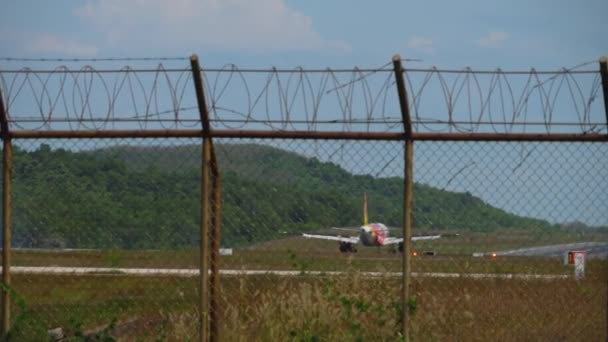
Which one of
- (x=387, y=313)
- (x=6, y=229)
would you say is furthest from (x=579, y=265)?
(x=6, y=229)

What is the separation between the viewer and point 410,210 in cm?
689

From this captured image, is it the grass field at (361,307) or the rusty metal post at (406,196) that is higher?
the rusty metal post at (406,196)

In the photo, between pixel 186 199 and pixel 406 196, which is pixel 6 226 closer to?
pixel 186 199

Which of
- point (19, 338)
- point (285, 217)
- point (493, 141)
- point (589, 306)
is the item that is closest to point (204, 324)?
point (285, 217)

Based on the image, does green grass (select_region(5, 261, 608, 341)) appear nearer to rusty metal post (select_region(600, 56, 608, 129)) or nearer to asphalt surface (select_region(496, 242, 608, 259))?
asphalt surface (select_region(496, 242, 608, 259))

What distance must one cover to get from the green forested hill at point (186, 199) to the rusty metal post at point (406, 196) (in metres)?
0.31

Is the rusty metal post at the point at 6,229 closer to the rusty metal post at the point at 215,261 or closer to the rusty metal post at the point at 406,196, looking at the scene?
the rusty metal post at the point at 215,261

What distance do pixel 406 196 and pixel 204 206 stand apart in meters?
1.50

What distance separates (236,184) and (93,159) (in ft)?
4.22

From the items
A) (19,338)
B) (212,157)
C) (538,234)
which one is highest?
(212,157)

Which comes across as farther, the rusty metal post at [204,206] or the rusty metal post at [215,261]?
the rusty metal post at [215,261]

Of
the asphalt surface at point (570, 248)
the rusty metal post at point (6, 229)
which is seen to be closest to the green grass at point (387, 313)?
the rusty metal post at point (6, 229)

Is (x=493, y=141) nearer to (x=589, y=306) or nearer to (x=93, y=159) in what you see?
(x=589, y=306)

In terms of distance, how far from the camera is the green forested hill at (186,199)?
285 inches
